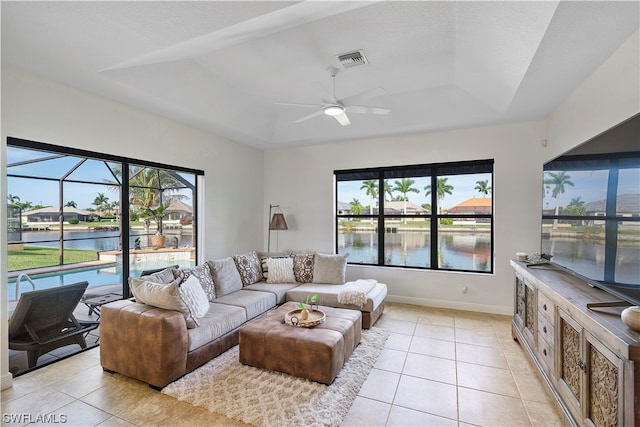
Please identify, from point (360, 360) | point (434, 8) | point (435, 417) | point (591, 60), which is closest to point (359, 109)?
point (434, 8)

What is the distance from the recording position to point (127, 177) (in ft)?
11.8

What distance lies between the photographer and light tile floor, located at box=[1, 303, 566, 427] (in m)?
2.07

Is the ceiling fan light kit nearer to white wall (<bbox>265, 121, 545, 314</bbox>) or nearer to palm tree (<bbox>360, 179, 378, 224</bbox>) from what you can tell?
white wall (<bbox>265, 121, 545, 314</bbox>)

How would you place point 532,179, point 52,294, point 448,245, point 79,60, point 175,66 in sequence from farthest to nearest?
point 448,245
point 532,179
point 175,66
point 52,294
point 79,60

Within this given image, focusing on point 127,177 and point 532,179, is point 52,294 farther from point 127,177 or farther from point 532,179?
point 532,179

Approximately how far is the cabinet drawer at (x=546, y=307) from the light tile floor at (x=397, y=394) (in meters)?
0.65

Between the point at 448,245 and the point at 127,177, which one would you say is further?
the point at 448,245

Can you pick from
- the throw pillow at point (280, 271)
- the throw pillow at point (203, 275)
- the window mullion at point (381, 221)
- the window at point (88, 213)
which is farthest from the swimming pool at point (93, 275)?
the window mullion at point (381, 221)

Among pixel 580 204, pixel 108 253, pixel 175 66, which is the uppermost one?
pixel 175 66

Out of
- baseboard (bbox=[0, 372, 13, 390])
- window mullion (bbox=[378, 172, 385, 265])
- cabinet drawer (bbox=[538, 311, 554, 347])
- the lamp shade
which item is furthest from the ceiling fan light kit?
baseboard (bbox=[0, 372, 13, 390])

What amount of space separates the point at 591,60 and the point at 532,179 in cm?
203

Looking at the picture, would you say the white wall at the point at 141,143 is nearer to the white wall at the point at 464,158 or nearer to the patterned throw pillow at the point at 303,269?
the white wall at the point at 464,158

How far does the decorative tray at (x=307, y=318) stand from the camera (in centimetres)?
275

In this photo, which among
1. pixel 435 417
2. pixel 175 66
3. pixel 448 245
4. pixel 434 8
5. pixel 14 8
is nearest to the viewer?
pixel 14 8
